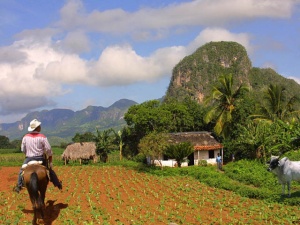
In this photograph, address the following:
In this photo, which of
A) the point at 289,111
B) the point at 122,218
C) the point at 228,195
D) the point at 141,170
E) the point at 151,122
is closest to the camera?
the point at 122,218

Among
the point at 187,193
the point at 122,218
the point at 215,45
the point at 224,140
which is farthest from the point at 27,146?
the point at 215,45

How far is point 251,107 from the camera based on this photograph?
36938mm

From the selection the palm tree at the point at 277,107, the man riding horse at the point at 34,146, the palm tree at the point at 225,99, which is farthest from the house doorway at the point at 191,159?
the man riding horse at the point at 34,146

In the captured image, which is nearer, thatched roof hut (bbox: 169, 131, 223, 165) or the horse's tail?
the horse's tail

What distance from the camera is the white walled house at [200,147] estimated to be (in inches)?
1378

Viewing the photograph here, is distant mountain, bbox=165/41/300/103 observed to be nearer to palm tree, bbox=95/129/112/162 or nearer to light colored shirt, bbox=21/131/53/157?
palm tree, bbox=95/129/112/162

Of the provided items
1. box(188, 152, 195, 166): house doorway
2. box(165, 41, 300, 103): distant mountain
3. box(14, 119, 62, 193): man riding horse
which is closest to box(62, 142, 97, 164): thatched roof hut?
box(188, 152, 195, 166): house doorway

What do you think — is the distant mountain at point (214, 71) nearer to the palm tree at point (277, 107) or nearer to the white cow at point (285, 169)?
the palm tree at point (277, 107)

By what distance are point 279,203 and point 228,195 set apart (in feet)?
10.4

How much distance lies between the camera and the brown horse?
9.06m

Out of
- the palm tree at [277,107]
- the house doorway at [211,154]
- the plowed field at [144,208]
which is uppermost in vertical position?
the palm tree at [277,107]

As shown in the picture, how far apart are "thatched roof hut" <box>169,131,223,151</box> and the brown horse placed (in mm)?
26122

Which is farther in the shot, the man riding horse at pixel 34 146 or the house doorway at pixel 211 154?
the house doorway at pixel 211 154

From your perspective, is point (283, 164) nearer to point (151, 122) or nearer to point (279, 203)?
point (279, 203)
